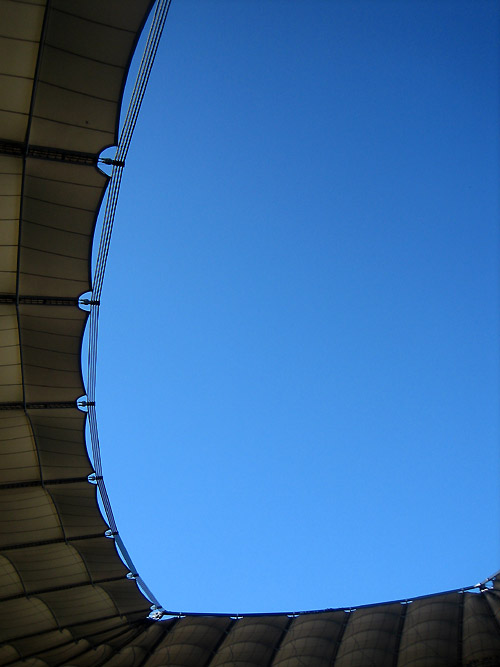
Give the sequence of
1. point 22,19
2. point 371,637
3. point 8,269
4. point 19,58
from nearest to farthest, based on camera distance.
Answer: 1. point 22,19
2. point 19,58
3. point 8,269
4. point 371,637

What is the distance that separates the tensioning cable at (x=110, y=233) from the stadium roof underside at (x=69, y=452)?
1.26 feet

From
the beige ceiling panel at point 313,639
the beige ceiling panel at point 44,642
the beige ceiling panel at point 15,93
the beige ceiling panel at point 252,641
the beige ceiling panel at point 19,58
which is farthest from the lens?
the beige ceiling panel at point 44,642

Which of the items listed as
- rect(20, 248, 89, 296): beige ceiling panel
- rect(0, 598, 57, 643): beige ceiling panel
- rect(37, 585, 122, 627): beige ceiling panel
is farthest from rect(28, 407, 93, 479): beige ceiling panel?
rect(0, 598, 57, 643): beige ceiling panel

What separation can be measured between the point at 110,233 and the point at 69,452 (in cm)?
1150

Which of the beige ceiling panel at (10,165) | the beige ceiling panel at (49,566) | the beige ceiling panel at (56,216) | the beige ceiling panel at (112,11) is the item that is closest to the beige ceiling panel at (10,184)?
the beige ceiling panel at (10,165)

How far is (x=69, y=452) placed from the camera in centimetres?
2459

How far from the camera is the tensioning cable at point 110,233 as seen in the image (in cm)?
1564

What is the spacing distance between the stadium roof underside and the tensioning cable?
384 mm

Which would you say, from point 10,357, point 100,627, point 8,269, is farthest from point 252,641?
point 8,269

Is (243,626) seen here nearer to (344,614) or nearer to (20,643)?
(344,614)

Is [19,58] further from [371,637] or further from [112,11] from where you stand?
[371,637]

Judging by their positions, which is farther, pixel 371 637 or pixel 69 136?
pixel 371 637

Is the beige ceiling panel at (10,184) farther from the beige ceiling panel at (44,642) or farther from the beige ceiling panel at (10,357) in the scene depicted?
the beige ceiling panel at (44,642)

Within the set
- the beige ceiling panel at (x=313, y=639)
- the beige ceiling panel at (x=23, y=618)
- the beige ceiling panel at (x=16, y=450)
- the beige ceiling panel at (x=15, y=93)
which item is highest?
the beige ceiling panel at (x=15, y=93)
